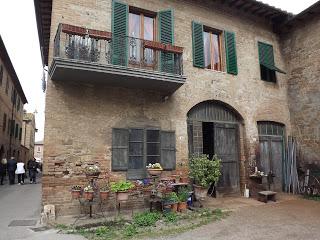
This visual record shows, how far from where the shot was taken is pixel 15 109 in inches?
1077

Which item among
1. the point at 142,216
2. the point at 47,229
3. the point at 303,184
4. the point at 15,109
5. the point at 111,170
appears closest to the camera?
the point at 47,229

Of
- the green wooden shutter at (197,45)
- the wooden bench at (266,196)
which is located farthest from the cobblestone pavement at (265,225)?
the green wooden shutter at (197,45)

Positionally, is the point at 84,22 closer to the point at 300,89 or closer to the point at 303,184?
the point at 300,89

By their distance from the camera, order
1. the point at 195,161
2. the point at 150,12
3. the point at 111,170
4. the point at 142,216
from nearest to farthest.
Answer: the point at 142,216, the point at 111,170, the point at 195,161, the point at 150,12

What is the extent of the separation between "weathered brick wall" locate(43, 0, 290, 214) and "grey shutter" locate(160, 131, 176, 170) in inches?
8.5

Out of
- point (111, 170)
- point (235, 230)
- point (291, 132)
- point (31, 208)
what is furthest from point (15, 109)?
point (235, 230)

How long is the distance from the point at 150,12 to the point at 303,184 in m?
8.70

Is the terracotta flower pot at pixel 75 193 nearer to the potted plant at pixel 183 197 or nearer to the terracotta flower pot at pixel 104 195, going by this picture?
the terracotta flower pot at pixel 104 195

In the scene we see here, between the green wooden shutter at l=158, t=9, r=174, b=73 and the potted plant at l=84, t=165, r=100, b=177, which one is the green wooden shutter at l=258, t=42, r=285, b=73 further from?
the potted plant at l=84, t=165, r=100, b=177

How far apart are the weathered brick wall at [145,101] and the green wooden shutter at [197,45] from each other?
0.58 feet

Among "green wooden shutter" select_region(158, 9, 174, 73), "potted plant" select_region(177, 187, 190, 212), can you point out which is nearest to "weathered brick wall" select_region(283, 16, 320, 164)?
"green wooden shutter" select_region(158, 9, 174, 73)

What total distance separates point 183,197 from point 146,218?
152 cm

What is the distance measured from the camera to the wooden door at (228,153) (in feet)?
35.0

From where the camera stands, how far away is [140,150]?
8969mm
